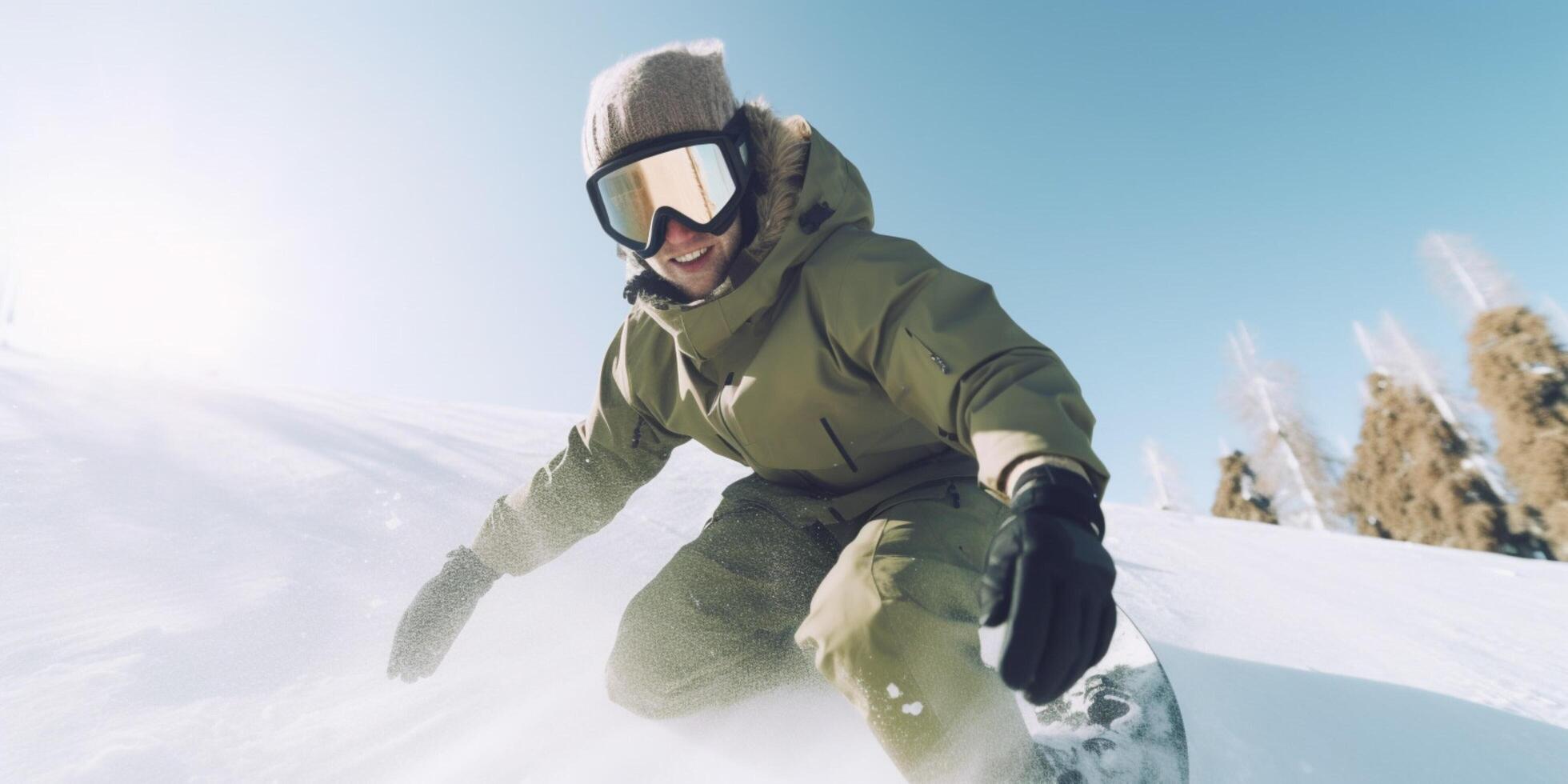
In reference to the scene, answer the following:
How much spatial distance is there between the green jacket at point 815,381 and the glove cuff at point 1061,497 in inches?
1.5

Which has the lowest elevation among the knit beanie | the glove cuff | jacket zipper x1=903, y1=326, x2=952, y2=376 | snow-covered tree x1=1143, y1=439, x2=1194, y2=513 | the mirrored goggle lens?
snow-covered tree x1=1143, y1=439, x2=1194, y2=513

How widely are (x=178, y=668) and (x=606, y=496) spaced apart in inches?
38.0

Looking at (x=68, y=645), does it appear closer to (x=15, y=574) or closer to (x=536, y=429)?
(x=15, y=574)

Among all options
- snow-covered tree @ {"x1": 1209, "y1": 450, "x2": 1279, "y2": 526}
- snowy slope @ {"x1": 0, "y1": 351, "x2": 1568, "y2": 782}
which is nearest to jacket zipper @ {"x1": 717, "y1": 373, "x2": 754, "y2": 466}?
snowy slope @ {"x1": 0, "y1": 351, "x2": 1568, "y2": 782}

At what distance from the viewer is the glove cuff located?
0.85 m

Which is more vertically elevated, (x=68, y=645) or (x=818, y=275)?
(x=818, y=275)

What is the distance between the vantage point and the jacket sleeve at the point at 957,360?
931 mm

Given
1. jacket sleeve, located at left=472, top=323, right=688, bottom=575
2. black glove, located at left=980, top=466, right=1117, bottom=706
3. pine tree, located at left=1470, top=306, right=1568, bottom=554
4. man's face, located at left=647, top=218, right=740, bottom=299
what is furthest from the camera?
pine tree, located at left=1470, top=306, right=1568, bottom=554

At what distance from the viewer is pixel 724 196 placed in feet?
4.96

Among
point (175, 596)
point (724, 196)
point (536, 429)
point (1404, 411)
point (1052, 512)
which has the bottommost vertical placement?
point (1404, 411)

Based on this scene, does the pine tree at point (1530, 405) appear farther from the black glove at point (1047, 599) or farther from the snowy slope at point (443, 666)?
the black glove at point (1047, 599)

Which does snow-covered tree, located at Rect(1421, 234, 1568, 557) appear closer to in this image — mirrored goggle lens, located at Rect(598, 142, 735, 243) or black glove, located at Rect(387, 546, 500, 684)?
mirrored goggle lens, located at Rect(598, 142, 735, 243)

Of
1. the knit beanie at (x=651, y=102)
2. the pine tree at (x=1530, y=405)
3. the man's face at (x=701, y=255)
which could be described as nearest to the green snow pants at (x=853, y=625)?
the man's face at (x=701, y=255)

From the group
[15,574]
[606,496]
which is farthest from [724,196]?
[15,574]
